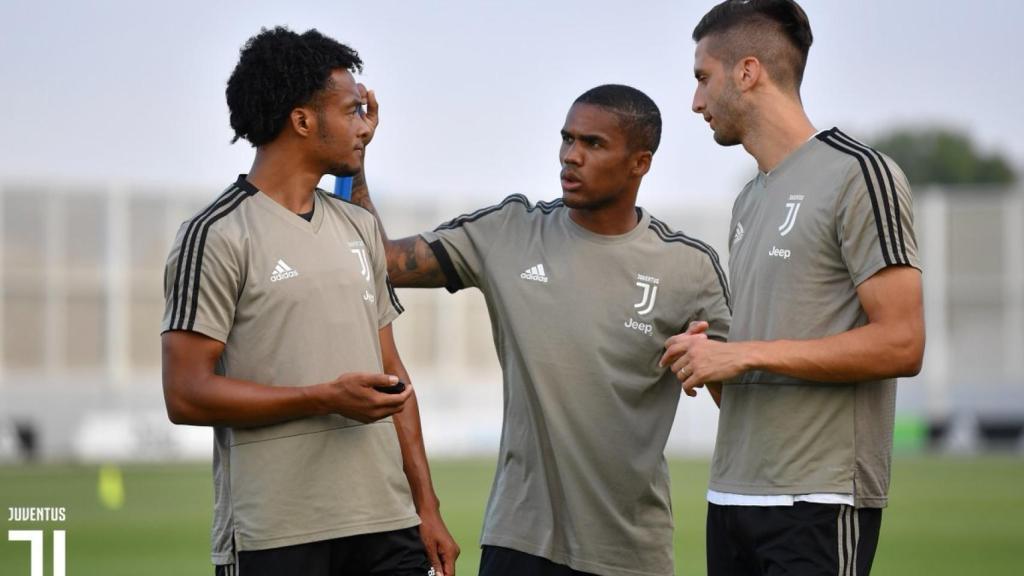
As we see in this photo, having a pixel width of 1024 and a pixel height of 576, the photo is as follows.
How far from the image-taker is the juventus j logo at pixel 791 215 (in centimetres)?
453

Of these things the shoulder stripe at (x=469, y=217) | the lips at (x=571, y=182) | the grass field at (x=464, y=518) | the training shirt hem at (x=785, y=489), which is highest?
the lips at (x=571, y=182)

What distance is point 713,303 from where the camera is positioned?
5.76 meters

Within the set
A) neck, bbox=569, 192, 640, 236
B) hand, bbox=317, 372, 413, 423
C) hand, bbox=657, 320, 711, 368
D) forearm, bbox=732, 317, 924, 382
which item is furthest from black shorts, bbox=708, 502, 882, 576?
neck, bbox=569, 192, 640, 236

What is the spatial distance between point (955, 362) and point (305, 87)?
4114 cm

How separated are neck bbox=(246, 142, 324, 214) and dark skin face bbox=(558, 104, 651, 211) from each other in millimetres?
1435

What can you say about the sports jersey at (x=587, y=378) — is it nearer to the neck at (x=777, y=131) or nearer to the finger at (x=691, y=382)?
the neck at (x=777, y=131)

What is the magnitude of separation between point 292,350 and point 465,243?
1.59m

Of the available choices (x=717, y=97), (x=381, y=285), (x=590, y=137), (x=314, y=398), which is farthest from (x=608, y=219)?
(x=314, y=398)

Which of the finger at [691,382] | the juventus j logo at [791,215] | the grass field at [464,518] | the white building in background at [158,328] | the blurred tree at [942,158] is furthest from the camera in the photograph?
the blurred tree at [942,158]

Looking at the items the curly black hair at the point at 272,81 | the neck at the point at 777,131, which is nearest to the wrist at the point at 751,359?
the neck at the point at 777,131

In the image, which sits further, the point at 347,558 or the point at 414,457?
the point at 414,457

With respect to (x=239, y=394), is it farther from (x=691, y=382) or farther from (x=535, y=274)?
(x=535, y=274)

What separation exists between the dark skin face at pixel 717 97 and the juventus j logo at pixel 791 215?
44 centimetres

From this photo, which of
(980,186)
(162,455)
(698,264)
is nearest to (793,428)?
(698,264)
